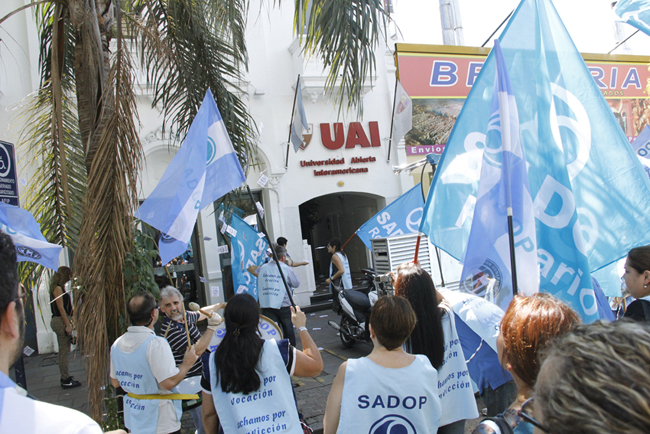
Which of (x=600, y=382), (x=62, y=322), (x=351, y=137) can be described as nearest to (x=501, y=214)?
(x=600, y=382)

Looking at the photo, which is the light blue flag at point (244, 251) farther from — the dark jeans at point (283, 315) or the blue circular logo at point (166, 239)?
the blue circular logo at point (166, 239)

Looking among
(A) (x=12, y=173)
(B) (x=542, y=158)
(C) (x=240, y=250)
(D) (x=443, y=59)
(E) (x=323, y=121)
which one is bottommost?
(C) (x=240, y=250)

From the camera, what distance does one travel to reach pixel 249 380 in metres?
2.35

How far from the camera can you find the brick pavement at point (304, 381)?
16.2 ft

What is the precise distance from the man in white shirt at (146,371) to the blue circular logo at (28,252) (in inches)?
43.2

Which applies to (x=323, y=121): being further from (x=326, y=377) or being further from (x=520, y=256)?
(x=520, y=256)

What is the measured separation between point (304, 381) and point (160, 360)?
3.35 metres

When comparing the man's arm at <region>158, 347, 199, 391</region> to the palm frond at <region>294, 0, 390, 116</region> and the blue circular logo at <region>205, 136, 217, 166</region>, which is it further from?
the palm frond at <region>294, 0, 390, 116</region>

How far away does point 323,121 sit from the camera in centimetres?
1221

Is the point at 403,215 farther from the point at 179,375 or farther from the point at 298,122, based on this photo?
the point at 298,122

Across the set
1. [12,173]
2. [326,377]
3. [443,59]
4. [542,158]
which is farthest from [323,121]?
[542,158]

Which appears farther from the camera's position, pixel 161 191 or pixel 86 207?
pixel 86 207

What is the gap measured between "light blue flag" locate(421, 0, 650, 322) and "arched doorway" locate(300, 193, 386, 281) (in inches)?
427

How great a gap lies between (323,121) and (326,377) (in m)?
7.69
